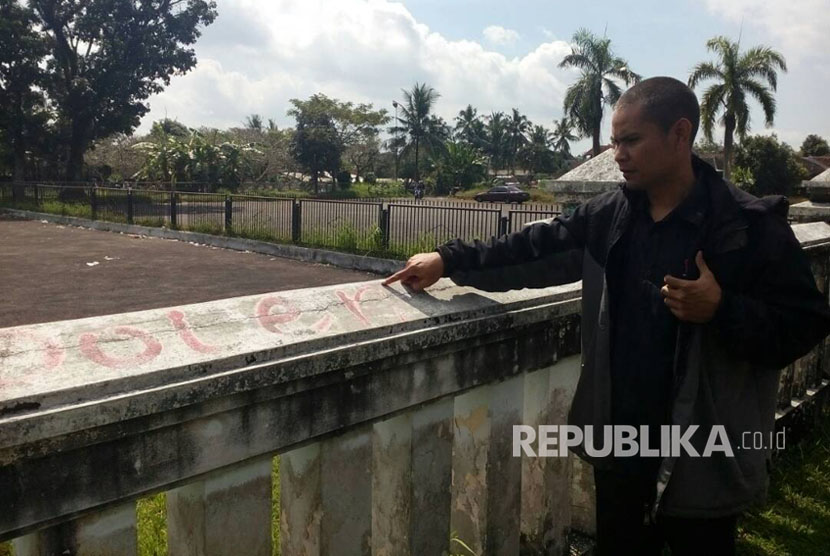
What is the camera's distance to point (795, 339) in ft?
5.55

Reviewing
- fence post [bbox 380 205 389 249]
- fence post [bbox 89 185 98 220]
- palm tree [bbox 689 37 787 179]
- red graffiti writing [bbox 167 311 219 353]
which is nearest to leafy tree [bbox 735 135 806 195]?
palm tree [bbox 689 37 787 179]

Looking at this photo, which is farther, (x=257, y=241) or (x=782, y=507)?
(x=257, y=241)

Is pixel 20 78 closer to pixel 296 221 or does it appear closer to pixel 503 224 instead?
pixel 296 221

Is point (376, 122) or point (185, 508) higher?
point (376, 122)

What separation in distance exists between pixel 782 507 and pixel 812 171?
5046cm

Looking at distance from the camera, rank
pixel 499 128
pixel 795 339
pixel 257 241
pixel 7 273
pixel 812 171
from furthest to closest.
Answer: pixel 499 128 → pixel 812 171 → pixel 257 241 → pixel 7 273 → pixel 795 339

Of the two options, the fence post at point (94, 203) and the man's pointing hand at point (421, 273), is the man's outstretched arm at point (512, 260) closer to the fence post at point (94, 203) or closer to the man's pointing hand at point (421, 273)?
the man's pointing hand at point (421, 273)

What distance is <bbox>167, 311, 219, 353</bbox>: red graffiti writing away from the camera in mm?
1384

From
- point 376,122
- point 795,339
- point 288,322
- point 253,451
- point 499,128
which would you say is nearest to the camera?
point 253,451

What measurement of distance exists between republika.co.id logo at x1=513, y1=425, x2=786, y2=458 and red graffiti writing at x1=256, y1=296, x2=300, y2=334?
0.90 m

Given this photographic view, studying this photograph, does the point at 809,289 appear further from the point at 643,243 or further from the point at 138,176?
the point at 138,176

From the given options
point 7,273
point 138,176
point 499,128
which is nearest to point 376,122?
point 138,176

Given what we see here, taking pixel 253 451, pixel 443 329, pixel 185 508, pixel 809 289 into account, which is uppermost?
pixel 809 289

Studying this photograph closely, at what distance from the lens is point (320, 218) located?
16.4 metres
